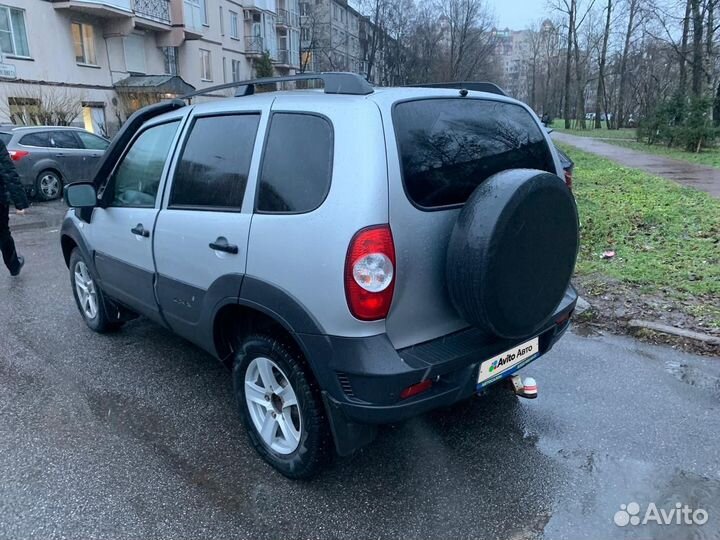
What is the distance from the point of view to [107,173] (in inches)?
155

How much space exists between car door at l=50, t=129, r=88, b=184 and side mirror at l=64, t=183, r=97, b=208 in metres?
9.85

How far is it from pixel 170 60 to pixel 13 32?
1038 centimetres

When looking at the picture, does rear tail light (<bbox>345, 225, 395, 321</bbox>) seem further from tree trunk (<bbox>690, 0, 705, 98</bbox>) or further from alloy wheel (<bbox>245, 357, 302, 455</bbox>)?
tree trunk (<bbox>690, 0, 705, 98</bbox>)

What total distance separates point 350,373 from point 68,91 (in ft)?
77.9

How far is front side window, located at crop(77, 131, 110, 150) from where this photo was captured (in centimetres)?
1292

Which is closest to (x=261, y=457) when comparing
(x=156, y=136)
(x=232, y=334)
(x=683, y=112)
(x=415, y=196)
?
(x=232, y=334)

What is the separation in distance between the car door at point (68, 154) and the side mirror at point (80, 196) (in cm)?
985

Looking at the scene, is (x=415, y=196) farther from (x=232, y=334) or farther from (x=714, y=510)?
(x=714, y=510)

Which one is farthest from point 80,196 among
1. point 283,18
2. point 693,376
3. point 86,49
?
point 283,18

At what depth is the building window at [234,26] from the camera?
36344 millimetres

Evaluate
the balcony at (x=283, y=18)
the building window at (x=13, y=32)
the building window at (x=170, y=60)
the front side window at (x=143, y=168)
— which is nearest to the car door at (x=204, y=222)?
the front side window at (x=143, y=168)

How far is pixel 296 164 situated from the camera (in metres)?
2.46

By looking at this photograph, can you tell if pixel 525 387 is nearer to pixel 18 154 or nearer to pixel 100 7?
pixel 18 154

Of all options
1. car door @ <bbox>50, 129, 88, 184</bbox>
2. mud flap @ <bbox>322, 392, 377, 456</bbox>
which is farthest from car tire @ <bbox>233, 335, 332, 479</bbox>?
car door @ <bbox>50, 129, 88, 184</bbox>
